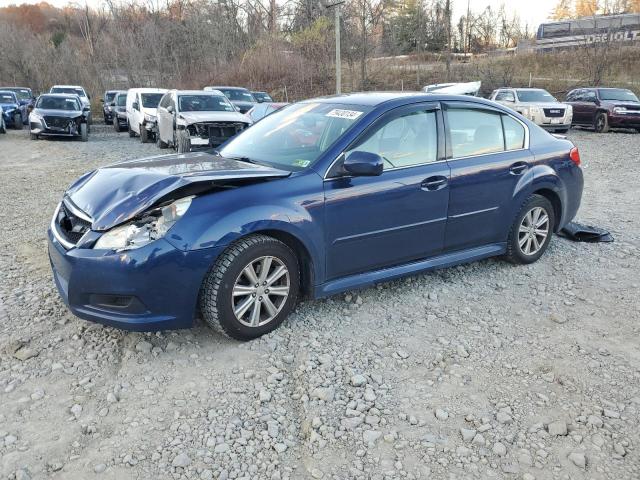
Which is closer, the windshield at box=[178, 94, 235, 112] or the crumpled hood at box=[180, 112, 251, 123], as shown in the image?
the crumpled hood at box=[180, 112, 251, 123]

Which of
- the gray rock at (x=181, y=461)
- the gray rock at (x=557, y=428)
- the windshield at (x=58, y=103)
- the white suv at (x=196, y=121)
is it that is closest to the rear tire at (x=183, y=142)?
the white suv at (x=196, y=121)

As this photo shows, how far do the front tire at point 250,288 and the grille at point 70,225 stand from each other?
0.90 metres

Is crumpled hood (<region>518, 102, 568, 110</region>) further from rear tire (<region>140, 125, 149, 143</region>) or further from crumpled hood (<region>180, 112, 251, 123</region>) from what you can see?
rear tire (<region>140, 125, 149, 143</region>)

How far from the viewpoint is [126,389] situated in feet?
10.5

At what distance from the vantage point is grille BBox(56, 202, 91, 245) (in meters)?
3.60

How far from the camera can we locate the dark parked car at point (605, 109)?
18.3m

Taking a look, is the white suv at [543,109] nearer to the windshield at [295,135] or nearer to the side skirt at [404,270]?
the side skirt at [404,270]

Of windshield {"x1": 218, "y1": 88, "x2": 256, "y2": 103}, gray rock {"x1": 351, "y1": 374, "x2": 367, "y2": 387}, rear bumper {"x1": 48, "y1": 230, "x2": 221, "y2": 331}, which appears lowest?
gray rock {"x1": 351, "y1": 374, "x2": 367, "y2": 387}

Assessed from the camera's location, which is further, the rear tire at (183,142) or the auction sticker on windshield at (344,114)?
the rear tire at (183,142)

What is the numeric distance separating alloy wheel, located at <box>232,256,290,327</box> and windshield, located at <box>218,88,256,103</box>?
19.0 metres

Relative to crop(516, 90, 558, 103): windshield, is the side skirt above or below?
below

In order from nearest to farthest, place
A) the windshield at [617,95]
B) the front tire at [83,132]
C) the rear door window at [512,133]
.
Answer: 1. the rear door window at [512,133]
2. the front tire at [83,132]
3. the windshield at [617,95]

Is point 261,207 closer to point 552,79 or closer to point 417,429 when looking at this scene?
point 417,429

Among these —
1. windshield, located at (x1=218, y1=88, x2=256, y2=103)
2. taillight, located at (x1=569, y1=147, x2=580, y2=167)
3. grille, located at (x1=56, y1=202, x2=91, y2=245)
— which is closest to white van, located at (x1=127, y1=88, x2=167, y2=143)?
windshield, located at (x1=218, y1=88, x2=256, y2=103)
